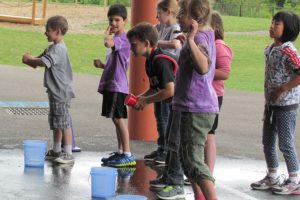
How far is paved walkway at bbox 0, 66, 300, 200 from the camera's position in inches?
273

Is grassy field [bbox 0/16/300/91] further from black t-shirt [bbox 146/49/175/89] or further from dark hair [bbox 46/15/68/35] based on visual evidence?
black t-shirt [bbox 146/49/175/89]

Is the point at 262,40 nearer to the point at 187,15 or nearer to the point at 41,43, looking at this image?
the point at 41,43

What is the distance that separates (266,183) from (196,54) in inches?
84.5

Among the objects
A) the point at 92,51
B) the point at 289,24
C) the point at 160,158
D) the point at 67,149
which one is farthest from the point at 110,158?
the point at 92,51

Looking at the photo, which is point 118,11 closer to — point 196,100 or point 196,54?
point 196,100

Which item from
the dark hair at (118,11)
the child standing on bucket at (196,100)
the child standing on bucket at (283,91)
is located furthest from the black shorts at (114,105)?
the child standing on bucket at (196,100)

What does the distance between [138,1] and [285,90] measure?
320cm

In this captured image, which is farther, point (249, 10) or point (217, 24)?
point (249, 10)

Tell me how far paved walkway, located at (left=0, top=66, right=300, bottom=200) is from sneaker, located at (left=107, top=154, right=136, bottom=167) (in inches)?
4.7

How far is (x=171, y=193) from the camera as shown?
6656 mm

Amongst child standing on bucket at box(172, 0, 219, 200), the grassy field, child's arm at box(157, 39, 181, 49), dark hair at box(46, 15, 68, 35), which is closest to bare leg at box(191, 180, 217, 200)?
child standing on bucket at box(172, 0, 219, 200)

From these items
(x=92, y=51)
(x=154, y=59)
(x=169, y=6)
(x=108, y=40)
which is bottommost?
(x=92, y=51)

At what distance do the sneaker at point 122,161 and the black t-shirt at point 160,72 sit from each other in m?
1.32

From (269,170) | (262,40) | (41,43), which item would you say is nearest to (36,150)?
(269,170)
